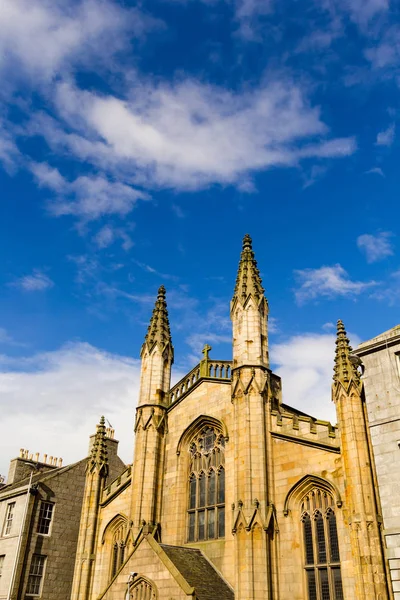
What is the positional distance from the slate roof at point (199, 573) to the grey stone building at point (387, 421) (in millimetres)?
6909

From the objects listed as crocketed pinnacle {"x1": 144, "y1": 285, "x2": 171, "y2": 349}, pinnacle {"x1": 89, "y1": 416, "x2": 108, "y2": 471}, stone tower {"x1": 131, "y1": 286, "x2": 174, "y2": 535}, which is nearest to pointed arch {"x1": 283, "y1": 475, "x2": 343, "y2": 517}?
stone tower {"x1": 131, "y1": 286, "x2": 174, "y2": 535}

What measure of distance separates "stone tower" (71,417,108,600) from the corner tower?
10.6m

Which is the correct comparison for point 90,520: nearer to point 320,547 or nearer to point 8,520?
point 8,520

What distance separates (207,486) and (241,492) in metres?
3.69

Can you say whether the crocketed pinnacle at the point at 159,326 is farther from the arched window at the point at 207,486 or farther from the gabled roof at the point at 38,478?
the gabled roof at the point at 38,478

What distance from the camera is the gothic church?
2053cm

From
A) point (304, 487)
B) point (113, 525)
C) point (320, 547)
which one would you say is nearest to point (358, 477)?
point (304, 487)

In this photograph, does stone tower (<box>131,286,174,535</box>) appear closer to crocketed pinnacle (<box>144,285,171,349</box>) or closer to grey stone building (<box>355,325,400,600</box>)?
crocketed pinnacle (<box>144,285,171,349</box>)

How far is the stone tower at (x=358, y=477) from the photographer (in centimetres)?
1828

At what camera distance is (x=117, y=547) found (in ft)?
96.5

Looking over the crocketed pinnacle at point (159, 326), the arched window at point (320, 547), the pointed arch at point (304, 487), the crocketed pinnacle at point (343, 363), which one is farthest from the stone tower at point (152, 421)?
the crocketed pinnacle at point (343, 363)

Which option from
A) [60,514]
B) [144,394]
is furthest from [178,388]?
[60,514]

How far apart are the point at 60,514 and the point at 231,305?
17.3 metres

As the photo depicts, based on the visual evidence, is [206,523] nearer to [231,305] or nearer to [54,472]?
[231,305]
